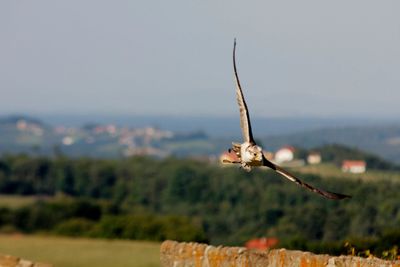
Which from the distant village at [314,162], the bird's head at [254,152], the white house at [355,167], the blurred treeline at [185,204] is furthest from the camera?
→ the distant village at [314,162]

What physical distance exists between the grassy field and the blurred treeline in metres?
3.84

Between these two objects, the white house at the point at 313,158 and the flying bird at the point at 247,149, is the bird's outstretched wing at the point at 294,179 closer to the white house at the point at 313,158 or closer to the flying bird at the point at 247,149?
the flying bird at the point at 247,149

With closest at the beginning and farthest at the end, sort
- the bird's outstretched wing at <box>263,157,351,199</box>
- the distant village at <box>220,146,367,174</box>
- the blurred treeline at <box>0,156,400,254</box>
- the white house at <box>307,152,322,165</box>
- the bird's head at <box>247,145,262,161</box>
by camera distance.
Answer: the bird's head at <box>247,145,262,161</box>, the bird's outstretched wing at <box>263,157,351,199</box>, the blurred treeline at <box>0,156,400,254</box>, the distant village at <box>220,146,367,174</box>, the white house at <box>307,152,322,165</box>

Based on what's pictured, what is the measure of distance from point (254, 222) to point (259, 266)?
80.8 metres

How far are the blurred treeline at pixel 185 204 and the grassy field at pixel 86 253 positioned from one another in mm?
3845

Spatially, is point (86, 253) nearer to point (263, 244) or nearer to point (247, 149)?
point (263, 244)

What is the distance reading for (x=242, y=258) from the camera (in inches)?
398

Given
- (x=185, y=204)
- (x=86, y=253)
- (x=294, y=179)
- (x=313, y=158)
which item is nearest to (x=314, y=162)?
(x=313, y=158)

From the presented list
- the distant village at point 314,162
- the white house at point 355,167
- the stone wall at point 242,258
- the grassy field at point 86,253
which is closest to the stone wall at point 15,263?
the stone wall at point 242,258

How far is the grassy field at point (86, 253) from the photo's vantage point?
34.9 meters

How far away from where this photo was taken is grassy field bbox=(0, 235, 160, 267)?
34.9 m

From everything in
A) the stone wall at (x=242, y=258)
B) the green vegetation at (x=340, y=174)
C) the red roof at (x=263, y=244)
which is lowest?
the red roof at (x=263, y=244)

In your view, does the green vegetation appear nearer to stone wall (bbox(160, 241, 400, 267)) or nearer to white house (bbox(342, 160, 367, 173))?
white house (bbox(342, 160, 367, 173))

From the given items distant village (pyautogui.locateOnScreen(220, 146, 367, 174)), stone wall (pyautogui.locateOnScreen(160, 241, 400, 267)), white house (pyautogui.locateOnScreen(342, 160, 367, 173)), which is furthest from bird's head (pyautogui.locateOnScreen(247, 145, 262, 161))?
white house (pyautogui.locateOnScreen(342, 160, 367, 173))
